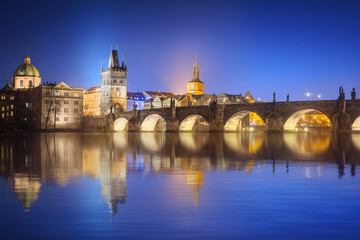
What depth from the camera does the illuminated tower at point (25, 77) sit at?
136m

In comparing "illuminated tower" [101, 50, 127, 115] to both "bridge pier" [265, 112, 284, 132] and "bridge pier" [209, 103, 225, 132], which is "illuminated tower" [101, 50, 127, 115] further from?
"bridge pier" [265, 112, 284, 132]

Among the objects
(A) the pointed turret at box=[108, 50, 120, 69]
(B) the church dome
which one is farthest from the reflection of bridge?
(B) the church dome

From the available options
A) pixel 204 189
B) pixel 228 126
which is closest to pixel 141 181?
pixel 204 189

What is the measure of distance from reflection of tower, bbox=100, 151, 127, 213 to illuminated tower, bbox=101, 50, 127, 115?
12298cm

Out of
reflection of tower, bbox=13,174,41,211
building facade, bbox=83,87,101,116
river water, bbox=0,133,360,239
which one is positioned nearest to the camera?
river water, bbox=0,133,360,239

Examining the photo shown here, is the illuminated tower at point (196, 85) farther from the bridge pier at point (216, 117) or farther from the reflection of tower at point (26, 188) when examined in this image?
the reflection of tower at point (26, 188)

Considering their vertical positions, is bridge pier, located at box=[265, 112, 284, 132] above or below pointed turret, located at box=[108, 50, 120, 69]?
below

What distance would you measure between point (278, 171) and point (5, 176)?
31.4 ft

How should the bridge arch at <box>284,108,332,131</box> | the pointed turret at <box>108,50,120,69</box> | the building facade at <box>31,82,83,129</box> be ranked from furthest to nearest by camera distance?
the pointed turret at <box>108,50,120,69</box>, the building facade at <box>31,82,83,129</box>, the bridge arch at <box>284,108,332,131</box>

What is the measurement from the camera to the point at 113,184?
12.3m

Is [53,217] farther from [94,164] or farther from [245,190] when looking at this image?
[94,164]

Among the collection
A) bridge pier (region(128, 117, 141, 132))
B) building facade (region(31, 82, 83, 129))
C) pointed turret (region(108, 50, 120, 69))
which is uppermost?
pointed turret (region(108, 50, 120, 69))

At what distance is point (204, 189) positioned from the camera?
11477 millimetres

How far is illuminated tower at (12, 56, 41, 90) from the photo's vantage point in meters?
136
